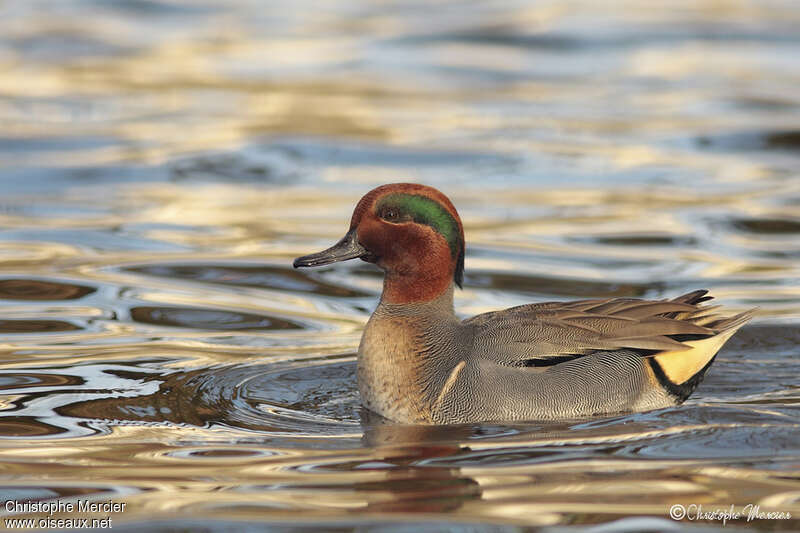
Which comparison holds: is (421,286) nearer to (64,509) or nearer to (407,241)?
(407,241)

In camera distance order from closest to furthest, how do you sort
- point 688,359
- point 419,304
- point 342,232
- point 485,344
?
point 485,344 → point 688,359 → point 419,304 → point 342,232

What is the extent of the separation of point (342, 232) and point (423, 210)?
4362mm

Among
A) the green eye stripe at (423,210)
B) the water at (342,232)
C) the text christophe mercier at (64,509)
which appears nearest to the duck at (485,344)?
the green eye stripe at (423,210)

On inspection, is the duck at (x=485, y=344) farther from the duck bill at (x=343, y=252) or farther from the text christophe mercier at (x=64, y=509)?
the text christophe mercier at (x=64, y=509)

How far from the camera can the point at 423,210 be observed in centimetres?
665

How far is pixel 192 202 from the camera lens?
12.3 m

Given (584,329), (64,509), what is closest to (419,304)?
(584,329)

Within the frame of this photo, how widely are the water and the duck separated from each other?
5.3 inches

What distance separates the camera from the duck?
253 inches

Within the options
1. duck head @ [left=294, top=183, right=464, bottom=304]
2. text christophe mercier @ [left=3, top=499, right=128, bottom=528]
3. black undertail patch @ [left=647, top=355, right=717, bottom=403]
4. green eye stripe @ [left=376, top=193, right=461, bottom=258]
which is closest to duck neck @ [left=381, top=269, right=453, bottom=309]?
duck head @ [left=294, top=183, right=464, bottom=304]

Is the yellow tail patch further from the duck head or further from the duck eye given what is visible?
the duck eye

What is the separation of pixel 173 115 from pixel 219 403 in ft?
31.9

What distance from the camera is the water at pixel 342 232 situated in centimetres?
559

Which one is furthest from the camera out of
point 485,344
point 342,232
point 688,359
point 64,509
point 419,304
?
point 342,232
